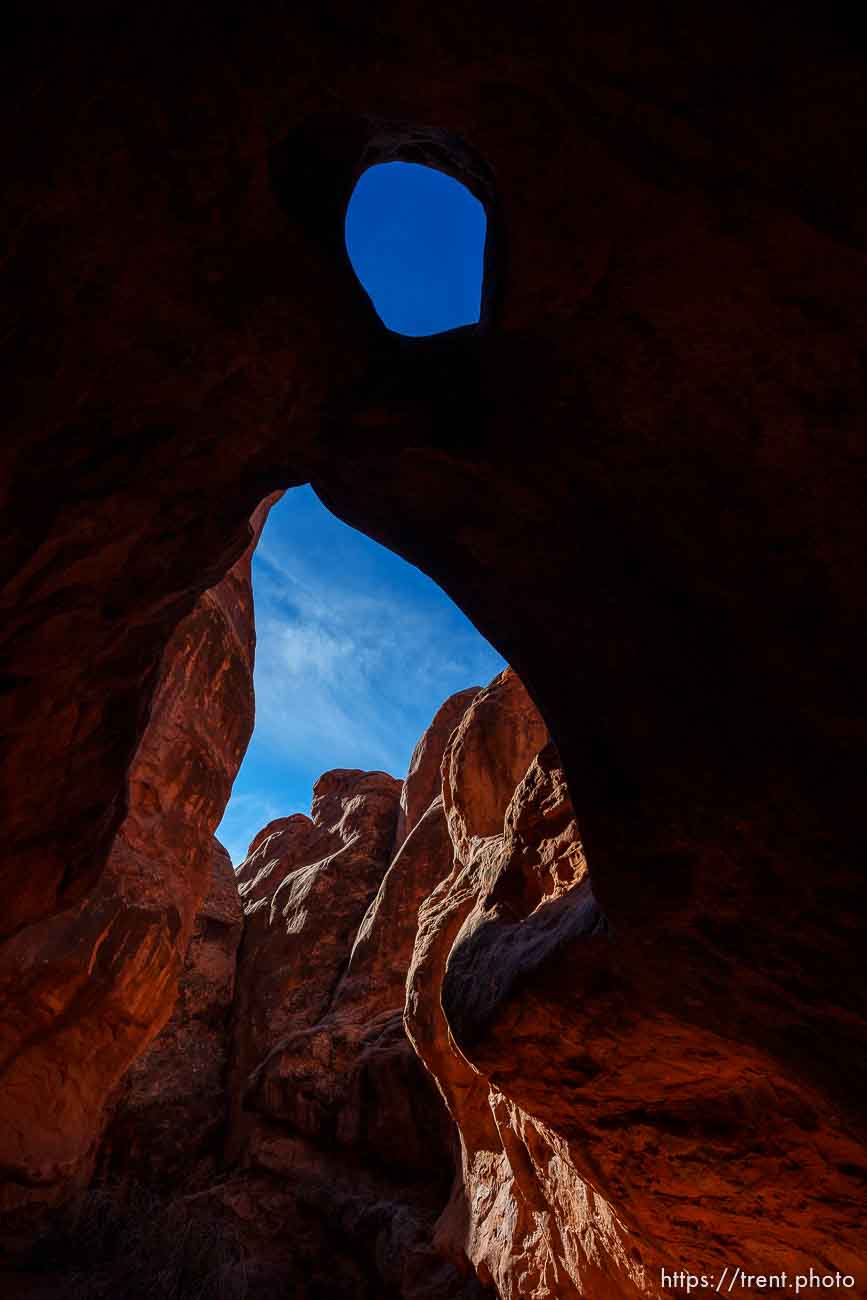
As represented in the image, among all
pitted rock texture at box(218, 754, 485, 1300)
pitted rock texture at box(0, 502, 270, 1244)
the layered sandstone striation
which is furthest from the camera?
pitted rock texture at box(218, 754, 485, 1300)

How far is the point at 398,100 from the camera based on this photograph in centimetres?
314

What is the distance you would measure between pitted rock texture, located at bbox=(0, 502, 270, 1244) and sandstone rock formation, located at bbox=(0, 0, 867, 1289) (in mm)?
4758

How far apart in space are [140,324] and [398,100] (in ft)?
5.85

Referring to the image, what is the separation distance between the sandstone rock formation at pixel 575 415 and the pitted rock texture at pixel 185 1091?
1403cm

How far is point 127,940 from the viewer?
10484 mm

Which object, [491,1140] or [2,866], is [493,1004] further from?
[491,1140]

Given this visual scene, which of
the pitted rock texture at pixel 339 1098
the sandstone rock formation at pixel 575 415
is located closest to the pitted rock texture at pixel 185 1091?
the pitted rock texture at pixel 339 1098

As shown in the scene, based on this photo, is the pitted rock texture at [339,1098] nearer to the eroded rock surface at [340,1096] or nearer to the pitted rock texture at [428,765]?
the eroded rock surface at [340,1096]

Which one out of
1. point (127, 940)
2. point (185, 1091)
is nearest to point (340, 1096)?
point (185, 1091)

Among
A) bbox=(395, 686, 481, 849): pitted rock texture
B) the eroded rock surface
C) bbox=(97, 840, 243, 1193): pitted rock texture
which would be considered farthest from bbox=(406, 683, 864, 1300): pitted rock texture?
bbox=(395, 686, 481, 849): pitted rock texture

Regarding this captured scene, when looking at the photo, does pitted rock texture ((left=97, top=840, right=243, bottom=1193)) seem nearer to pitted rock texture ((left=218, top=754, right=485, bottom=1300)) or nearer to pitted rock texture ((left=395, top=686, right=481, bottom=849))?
pitted rock texture ((left=218, top=754, right=485, bottom=1300))

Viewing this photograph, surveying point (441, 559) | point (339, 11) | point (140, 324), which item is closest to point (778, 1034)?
point (441, 559)

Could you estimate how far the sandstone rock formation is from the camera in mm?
2721

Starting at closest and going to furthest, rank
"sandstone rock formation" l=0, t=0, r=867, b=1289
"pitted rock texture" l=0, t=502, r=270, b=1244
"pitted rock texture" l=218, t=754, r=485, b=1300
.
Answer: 1. "sandstone rock formation" l=0, t=0, r=867, b=1289
2. "pitted rock texture" l=0, t=502, r=270, b=1244
3. "pitted rock texture" l=218, t=754, r=485, b=1300
